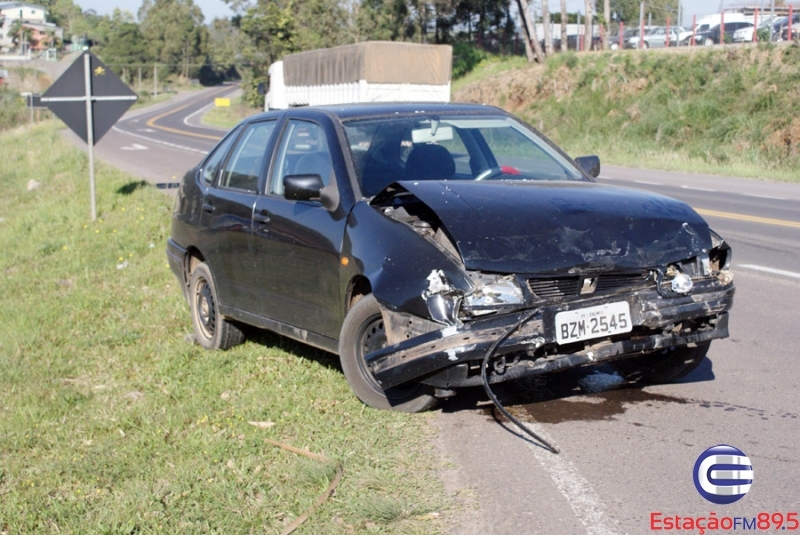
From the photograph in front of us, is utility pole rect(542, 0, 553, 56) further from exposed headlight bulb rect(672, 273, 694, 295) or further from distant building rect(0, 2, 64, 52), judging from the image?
distant building rect(0, 2, 64, 52)

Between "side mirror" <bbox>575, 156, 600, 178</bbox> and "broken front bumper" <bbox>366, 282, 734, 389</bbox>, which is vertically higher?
"side mirror" <bbox>575, 156, 600, 178</bbox>

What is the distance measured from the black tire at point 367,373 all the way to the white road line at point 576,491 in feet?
2.35

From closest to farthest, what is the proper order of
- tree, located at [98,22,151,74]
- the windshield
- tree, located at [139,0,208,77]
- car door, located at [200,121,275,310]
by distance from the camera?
1. the windshield
2. car door, located at [200,121,275,310]
3. tree, located at [98,22,151,74]
4. tree, located at [139,0,208,77]

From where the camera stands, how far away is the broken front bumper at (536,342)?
4621mm

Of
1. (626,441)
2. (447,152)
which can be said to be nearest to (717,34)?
(447,152)

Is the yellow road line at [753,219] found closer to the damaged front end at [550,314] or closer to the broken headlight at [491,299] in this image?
the damaged front end at [550,314]

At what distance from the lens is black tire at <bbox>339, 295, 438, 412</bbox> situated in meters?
5.22

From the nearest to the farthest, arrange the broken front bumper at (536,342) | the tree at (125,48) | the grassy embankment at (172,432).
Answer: the grassy embankment at (172,432), the broken front bumper at (536,342), the tree at (125,48)

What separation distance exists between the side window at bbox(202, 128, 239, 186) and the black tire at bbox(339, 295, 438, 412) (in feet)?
8.23

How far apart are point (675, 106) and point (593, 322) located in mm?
31811

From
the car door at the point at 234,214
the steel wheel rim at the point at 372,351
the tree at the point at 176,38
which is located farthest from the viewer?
the tree at the point at 176,38

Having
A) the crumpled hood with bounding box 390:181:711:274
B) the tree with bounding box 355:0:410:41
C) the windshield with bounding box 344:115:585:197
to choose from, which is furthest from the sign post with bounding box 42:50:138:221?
the tree with bounding box 355:0:410:41

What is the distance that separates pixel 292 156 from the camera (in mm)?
6391

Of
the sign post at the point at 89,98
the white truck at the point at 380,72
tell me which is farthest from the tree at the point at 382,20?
the sign post at the point at 89,98
